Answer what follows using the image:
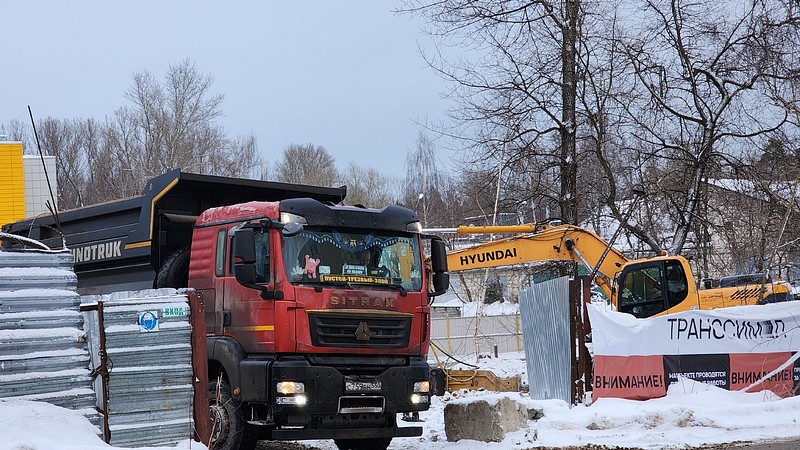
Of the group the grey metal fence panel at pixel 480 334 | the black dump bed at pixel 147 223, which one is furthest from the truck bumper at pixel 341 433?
the grey metal fence panel at pixel 480 334

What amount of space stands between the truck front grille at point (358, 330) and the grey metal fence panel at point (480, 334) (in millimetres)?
21283

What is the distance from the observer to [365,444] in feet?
40.7

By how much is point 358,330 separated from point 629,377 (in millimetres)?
5445

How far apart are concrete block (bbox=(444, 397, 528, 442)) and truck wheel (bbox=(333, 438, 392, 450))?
94 centimetres

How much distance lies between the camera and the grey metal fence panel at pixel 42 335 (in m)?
8.00

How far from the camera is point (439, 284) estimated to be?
1188cm

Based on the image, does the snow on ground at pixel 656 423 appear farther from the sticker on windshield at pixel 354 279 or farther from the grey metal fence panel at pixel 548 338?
the sticker on windshield at pixel 354 279

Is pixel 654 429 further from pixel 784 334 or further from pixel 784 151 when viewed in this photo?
pixel 784 151

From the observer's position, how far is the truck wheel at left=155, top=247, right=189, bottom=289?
38.9 feet

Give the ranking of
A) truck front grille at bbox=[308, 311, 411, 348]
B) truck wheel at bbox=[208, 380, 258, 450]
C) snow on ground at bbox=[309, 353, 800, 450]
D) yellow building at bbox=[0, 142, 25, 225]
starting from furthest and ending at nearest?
yellow building at bbox=[0, 142, 25, 225] < snow on ground at bbox=[309, 353, 800, 450] < truck wheel at bbox=[208, 380, 258, 450] < truck front grille at bbox=[308, 311, 411, 348]

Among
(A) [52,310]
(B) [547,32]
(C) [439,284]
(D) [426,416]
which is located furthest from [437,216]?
(A) [52,310]

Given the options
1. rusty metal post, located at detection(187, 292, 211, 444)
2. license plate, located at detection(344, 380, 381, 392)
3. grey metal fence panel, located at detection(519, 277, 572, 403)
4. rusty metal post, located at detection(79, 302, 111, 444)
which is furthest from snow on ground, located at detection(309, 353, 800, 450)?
rusty metal post, located at detection(79, 302, 111, 444)

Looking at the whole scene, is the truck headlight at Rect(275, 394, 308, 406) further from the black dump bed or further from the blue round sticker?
the black dump bed

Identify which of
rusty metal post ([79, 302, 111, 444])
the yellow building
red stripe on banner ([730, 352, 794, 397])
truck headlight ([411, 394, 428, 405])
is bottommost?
red stripe on banner ([730, 352, 794, 397])
